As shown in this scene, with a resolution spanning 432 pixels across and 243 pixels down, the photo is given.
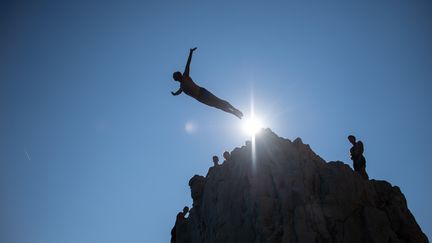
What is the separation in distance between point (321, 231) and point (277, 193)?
9.71 ft

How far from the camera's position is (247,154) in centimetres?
2083

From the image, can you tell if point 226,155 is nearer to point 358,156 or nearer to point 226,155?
point 226,155

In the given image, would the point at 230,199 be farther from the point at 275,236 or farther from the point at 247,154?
the point at 275,236

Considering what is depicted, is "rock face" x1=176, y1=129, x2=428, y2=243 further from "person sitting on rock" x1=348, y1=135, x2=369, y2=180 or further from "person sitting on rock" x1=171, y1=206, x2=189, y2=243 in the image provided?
"person sitting on rock" x1=171, y1=206, x2=189, y2=243

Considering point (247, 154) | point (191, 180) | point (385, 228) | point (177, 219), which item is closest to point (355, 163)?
point (385, 228)

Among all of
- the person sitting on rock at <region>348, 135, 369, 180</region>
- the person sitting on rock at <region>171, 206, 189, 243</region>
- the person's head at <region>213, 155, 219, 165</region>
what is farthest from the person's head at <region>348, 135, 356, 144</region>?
the person sitting on rock at <region>171, 206, 189, 243</region>

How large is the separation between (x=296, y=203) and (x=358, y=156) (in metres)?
6.13

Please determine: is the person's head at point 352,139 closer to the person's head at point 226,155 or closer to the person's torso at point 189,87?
the person's head at point 226,155

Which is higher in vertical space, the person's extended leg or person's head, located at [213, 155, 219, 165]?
person's head, located at [213, 155, 219, 165]

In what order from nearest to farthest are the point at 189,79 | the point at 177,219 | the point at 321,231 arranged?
1. the point at 189,79
2. the point at 321,231
3. the point at 177,219

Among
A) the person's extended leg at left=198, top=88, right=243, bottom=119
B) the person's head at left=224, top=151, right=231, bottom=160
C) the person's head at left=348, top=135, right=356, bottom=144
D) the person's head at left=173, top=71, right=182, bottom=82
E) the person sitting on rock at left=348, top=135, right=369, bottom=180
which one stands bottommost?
the person's extended leg at left=198, top=88, right=243, bottom=119

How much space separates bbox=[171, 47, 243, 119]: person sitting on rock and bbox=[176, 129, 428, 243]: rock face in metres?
5.28

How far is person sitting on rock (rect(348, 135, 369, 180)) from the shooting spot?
20609mm

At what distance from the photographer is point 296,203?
1712 centimetres
